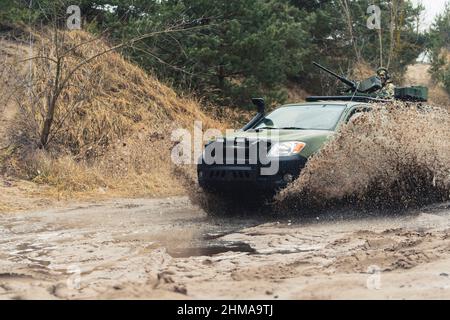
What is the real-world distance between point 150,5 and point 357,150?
9.65 metres

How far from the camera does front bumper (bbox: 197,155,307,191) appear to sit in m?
8.16

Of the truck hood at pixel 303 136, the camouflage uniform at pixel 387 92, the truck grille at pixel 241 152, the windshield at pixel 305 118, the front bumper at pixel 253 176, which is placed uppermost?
the camouflage uniform at pixel 387 92

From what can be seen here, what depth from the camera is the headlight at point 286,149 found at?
8219mm

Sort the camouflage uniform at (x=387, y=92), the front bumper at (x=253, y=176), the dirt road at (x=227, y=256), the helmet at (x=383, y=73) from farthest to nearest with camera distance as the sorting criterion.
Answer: the helmet at (x=383, y=73) → the camouflage uniform at (x=387, y=92) → the front bumper at (x=253, y=176) → the dirt road at (x=227, y=256)

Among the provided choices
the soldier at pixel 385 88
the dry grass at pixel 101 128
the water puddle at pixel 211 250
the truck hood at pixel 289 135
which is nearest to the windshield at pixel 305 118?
the truck hood at pixel 289 135

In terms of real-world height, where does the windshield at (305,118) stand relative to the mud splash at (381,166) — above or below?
above

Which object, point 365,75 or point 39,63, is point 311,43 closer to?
point 365,75

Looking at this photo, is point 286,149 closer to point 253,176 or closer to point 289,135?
point 289,135

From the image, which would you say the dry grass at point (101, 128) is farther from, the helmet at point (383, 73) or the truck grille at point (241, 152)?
the helmet at point (383, 73)

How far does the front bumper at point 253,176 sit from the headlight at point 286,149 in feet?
0.25

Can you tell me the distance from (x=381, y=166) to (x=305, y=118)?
1.29 meters

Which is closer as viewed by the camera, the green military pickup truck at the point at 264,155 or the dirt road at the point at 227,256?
the dirt road at the point at 227,256

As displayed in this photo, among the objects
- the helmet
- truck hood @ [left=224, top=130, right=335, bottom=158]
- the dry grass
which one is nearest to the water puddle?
truck hood @ [left=224, top=130, right=335, bottom=158]
